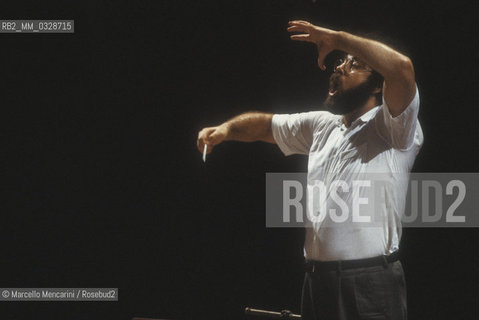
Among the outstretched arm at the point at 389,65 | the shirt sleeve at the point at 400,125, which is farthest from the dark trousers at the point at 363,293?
the outstretched arm at the point at 389,65

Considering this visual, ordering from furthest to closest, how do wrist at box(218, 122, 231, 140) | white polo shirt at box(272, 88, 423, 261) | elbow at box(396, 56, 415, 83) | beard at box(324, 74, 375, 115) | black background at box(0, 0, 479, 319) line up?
black background at box(0, 0, 479, 319), wrist at box(218, 122, 231, 140), beard at box(324, 74, 375, 115), white polo shirt at box(272, 88, 423, 261), elbow at box(396, 56, 415, 83)

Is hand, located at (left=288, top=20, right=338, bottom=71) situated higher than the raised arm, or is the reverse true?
hand, located at (left=288, top=20, right=338, bottom=71)

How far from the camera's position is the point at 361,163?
1.78 metres

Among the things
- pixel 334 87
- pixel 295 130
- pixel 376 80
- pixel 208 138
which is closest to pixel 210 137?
pixel 208 138

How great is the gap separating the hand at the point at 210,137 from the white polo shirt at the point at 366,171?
15.3 inches

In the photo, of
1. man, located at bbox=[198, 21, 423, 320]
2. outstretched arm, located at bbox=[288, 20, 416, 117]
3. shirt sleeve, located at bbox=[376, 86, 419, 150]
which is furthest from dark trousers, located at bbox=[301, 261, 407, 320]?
outstretched arm, located at bbox=[288, 20, 416, 117]

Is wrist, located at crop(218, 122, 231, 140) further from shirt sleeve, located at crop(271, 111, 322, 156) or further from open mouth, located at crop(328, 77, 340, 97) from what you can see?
open mouth, located at crop(328, 77, 340, 97)

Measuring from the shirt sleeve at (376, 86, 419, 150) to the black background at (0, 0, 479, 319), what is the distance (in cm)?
79

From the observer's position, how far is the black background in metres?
2.60

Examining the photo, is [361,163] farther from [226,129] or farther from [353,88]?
[226,129]

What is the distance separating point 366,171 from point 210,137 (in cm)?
62

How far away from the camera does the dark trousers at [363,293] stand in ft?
5.51

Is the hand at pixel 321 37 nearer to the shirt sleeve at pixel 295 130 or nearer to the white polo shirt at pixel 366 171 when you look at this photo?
the white polo shirt at pixel 366 171

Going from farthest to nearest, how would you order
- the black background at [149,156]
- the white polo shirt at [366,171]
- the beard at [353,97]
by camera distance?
1. the black background at [149,156]
2. the beard at [353,97]
3. the white polo shirt at [366,171]
